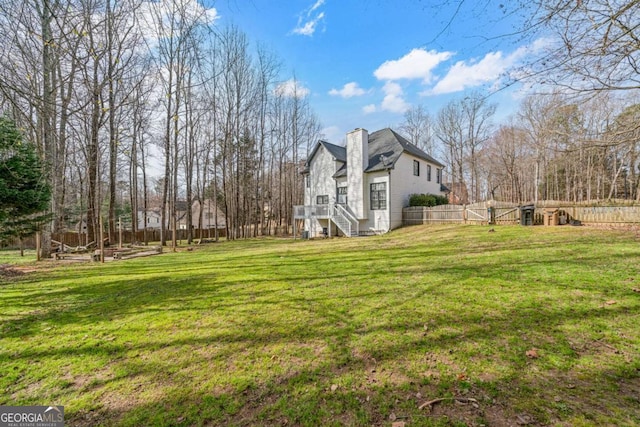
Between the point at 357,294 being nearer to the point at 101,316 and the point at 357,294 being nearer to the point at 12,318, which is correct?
the point at 101,316

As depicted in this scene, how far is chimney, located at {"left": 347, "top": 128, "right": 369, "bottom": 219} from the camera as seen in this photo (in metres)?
18.3

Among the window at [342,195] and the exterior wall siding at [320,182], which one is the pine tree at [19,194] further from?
the window at [342,195]

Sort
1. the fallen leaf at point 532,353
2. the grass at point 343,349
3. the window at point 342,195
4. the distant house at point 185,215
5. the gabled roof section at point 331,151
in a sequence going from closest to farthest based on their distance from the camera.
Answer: the grass at point 343,349
the fallen leaf at point 532,353
the window at point 342,195
the gabled roof section at point 331,151
the distant house at point 185,215

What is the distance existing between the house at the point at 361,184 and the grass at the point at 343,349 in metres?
12.3

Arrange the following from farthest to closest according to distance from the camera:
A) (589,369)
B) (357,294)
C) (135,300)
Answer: (135,300) → (357,294) → (589,369)

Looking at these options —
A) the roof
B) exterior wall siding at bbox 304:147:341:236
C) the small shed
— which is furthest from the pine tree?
the small shed

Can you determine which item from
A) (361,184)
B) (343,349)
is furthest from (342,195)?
(343,349)

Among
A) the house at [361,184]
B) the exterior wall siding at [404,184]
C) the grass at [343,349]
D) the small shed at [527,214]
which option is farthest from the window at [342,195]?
the grass at [343,349]

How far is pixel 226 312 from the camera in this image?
14.3 feet

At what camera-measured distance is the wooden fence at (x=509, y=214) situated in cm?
1159

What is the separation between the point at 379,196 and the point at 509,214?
759 cm

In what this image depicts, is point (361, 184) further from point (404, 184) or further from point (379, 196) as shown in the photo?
point (404, 184)

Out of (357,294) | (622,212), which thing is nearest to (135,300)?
(357,294)

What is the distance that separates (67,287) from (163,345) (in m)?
4.99
